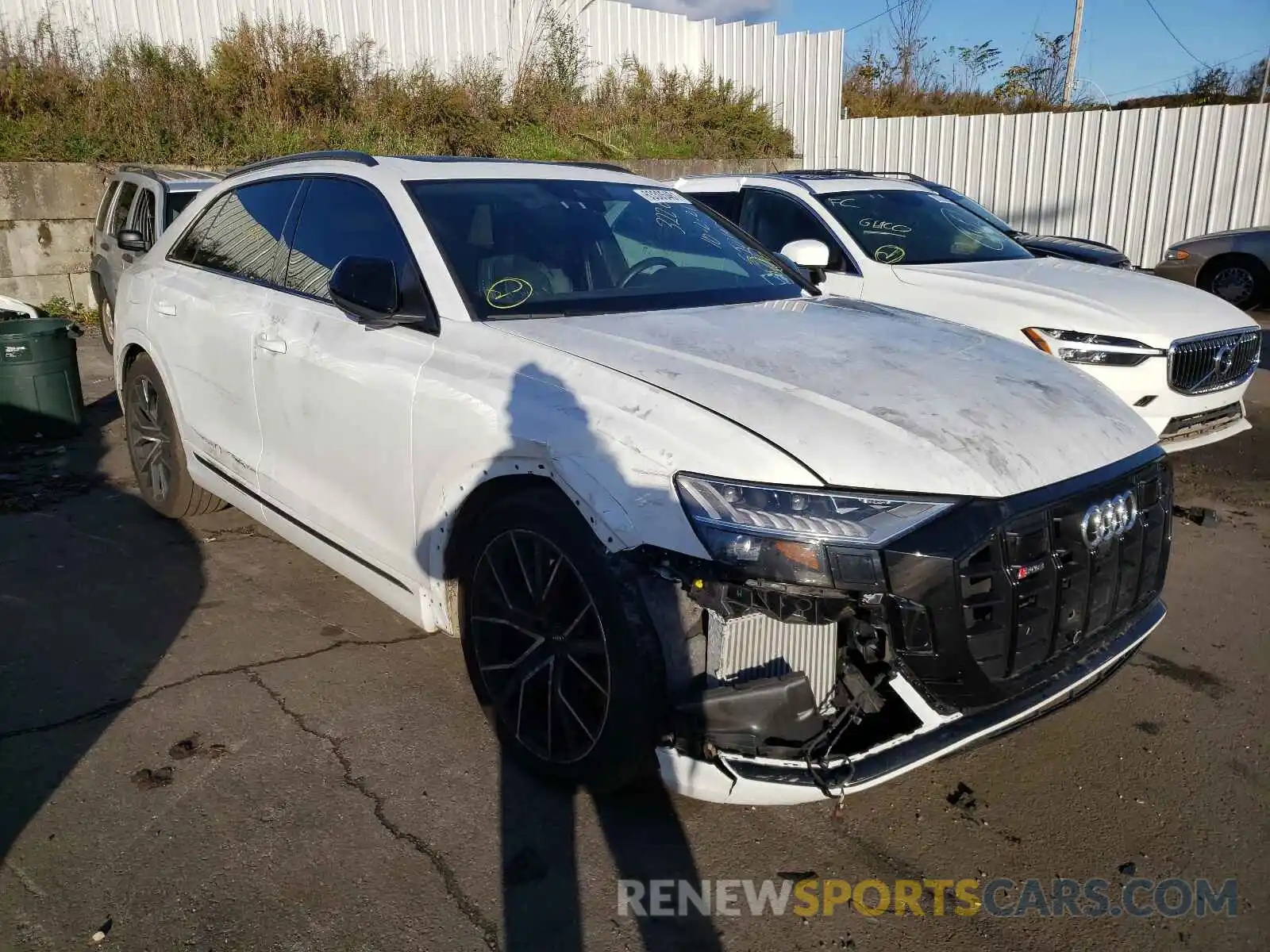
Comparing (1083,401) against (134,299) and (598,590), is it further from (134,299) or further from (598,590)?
(134,299)

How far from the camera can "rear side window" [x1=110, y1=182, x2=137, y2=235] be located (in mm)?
9180

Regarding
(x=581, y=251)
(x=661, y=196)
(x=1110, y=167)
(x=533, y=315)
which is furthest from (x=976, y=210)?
(x=1110, y=167)

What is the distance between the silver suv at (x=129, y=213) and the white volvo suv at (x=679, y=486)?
17.5ft

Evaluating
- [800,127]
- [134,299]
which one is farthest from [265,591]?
[800,127]

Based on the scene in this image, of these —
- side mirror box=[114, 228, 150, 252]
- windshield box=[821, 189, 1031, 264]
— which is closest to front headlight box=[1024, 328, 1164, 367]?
windshield box=[821, 189, 1031, 264]

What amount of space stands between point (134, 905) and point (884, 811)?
209 centimetres

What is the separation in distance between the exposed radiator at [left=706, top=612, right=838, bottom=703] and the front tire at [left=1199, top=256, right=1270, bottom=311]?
39.0ft

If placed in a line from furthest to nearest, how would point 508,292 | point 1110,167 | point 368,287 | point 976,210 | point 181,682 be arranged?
point 1110,167
point 976,210
point 181,682
point 508,292
point 368,287

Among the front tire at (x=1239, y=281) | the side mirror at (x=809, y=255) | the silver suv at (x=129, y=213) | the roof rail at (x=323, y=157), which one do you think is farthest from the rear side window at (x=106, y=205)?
the front tire at (x=1239, y=281)

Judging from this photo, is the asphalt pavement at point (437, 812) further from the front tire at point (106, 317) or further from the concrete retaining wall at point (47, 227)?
the concrete retaining wall at point (47, 227)

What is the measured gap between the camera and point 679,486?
2477mm

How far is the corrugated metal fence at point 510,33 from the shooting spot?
13.7m

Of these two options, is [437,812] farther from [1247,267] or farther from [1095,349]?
[1247,267]

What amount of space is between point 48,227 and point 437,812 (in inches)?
441
